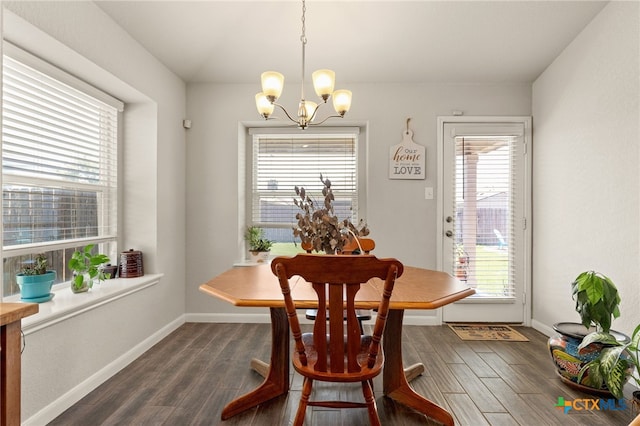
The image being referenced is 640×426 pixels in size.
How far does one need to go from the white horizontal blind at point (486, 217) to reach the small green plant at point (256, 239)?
186 cm

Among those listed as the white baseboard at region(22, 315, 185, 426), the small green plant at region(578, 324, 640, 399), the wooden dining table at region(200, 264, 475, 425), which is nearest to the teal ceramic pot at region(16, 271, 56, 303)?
the white baseboard at region(22, 315, 185, 426)

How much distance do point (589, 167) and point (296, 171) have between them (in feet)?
8.08

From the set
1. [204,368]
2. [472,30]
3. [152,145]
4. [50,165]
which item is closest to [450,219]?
[472,30]

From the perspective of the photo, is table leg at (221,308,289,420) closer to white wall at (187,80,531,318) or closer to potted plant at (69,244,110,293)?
potted plant at (69,244,110,293)

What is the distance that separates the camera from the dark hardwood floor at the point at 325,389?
1.77 metres

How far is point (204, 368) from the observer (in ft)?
7.67

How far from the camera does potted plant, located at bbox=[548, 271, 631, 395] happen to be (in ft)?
6.35

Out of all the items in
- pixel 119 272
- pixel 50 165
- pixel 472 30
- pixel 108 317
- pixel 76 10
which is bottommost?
pixel 108 317

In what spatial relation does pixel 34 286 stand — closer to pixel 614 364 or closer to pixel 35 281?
pixel 35 281

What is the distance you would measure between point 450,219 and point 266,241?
1838 millimetres

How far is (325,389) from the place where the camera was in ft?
6.82

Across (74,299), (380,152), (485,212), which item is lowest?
(74,299)

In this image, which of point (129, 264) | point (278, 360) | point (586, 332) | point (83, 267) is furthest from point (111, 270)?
point (586, 332)

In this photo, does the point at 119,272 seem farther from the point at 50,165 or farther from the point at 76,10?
the point at 76,10
